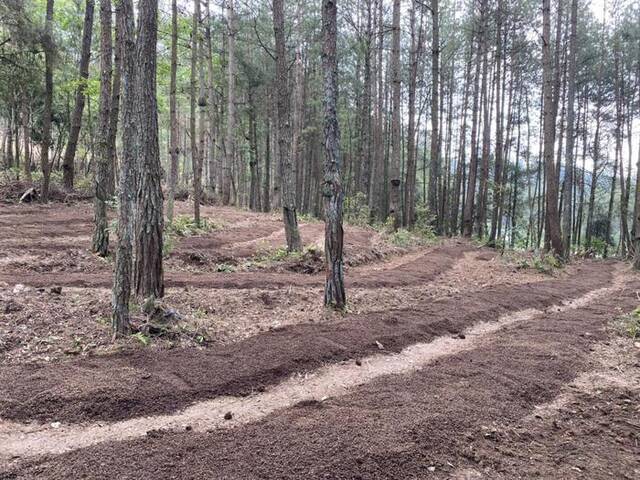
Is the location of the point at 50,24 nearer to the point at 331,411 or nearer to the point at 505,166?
the point at 331,411

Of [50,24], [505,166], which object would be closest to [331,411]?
[50,24]

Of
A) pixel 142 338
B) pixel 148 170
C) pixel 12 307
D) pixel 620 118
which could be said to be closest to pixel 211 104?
pixel 148 170

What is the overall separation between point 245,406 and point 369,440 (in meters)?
1.26

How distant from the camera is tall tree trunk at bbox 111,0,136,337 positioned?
486cm

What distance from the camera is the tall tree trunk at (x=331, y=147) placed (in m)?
6.38

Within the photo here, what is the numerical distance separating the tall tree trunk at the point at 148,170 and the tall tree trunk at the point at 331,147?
2355 millimetres

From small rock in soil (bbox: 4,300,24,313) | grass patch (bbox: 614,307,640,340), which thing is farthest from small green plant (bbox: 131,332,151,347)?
grass patch (bbox: 614,307,640,340)

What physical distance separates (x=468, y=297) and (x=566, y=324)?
1833 mm

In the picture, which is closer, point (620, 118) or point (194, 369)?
point (194, 369)

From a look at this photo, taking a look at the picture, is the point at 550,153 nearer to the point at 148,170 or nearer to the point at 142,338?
the point at 148,170

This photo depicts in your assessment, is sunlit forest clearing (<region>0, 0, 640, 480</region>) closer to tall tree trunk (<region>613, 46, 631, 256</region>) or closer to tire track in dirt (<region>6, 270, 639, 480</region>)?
tire track in dirt (<region>6, 270, 639, 480</region>)

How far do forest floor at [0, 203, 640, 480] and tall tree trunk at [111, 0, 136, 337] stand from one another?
38 cm

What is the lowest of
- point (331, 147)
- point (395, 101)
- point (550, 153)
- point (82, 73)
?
point (331, 147)

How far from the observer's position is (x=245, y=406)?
3.81 m
